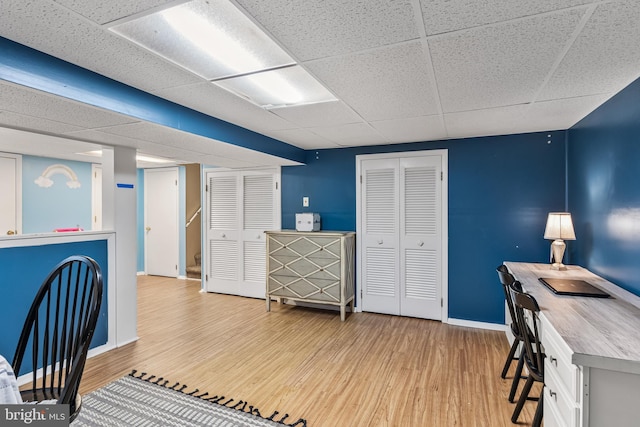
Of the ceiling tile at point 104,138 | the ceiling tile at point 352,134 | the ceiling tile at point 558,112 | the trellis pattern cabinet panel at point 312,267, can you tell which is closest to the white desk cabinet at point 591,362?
the ceiling tile at point 558,112

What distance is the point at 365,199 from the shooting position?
4246mm

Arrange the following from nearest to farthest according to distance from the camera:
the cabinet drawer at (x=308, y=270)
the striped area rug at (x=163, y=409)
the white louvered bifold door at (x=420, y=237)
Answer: the striped area rug at (x=163, y=409), the white louvered bifold door at (x=420, y=237), the cabinet drawer at (x=308, y=270)

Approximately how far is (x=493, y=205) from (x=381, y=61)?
2601mm

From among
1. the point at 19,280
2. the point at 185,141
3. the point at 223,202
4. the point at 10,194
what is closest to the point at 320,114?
the point at 185,141

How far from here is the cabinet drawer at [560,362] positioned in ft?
4.32

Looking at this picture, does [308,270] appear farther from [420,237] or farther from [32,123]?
[32,123]

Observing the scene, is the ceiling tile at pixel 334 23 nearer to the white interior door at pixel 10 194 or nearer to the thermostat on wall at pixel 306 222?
the thermostat on wall at pixel 306 222

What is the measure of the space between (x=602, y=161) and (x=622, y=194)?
414 mm

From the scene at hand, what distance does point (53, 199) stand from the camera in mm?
4863

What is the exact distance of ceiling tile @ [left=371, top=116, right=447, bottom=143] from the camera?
299 centimetres

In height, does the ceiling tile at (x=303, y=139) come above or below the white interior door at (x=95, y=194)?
above

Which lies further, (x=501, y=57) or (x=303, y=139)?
(x=303, y=139)

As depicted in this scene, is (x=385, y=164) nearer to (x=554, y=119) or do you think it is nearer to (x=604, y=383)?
(x=554, y=119)

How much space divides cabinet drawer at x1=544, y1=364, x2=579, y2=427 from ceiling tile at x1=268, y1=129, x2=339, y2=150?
109 inches
